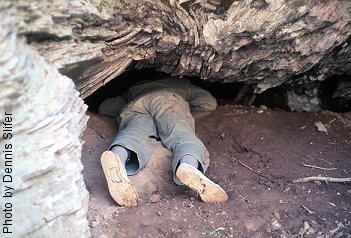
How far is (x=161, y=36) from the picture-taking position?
284 centimetres

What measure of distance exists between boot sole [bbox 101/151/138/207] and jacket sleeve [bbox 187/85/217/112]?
1.36 meters

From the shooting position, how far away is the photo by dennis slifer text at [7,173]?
6.13ft

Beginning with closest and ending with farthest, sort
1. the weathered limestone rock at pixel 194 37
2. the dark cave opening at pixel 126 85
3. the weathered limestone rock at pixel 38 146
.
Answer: the weathered limestone rock at pixel 38 146, the weathered limestone rock at pixel 194 37, the dark cave opening at pixel 126 85

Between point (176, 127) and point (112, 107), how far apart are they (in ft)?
2.59

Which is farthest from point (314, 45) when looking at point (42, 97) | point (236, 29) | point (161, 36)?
point (42, 97)

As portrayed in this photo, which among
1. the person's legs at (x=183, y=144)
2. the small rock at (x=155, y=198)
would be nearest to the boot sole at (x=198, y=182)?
the person's legs at (x=183, y=144)

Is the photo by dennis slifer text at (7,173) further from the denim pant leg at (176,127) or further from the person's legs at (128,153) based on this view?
the denim pant leg at (176,127)

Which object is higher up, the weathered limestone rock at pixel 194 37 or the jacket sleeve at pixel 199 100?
the weathered limestone rock at pixel 194 37

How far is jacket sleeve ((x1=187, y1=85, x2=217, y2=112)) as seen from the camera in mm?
3818

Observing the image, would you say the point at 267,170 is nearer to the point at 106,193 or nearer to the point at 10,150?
Result: the point at 106,193

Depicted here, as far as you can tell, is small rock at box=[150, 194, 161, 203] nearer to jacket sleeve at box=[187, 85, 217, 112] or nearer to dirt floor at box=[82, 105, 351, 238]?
dirt floor at box=[82, 105, 351, 238]

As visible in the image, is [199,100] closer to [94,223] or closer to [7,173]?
[94,223]

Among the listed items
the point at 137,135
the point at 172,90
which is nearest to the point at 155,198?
the point at 137,135

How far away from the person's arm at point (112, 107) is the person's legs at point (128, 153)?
13.9 inches
